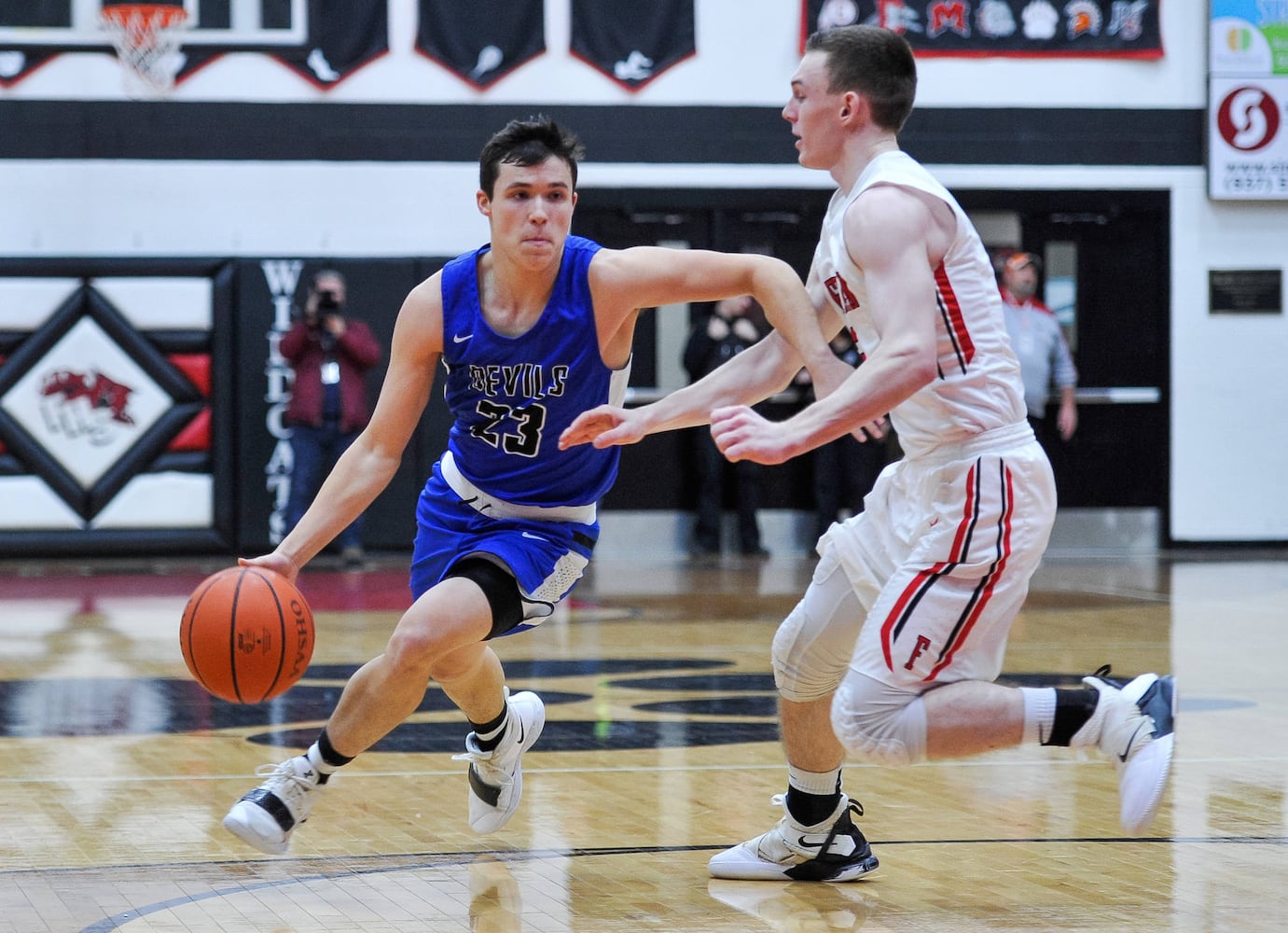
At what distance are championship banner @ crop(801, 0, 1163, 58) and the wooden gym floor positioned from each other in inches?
263

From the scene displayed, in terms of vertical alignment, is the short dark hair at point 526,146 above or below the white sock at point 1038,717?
above

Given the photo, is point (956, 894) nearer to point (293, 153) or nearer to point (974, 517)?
point (974, 517)

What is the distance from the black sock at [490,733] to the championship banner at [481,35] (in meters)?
9.78

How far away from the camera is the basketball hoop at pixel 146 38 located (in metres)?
12.8

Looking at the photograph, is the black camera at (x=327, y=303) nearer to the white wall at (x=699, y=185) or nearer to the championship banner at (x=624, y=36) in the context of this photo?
the white wall at (x=699, y=185)

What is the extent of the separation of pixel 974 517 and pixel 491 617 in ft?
3.79

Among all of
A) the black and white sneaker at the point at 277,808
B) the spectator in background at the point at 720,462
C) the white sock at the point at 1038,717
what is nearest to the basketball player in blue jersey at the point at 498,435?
the black and white sneaker at the point at 277,808

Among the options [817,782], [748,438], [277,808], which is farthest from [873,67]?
[277,808]

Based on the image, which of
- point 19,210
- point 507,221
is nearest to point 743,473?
point 19,210

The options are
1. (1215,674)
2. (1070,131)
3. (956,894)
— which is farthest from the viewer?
(1070,131)

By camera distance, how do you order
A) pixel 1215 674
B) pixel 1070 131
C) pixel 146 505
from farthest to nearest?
pixel 1070 131
pixel 146 505
pixel 1215 674

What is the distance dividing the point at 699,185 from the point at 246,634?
1015cm

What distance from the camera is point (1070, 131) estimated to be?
14.2 m

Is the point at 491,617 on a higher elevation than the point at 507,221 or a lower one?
lower
